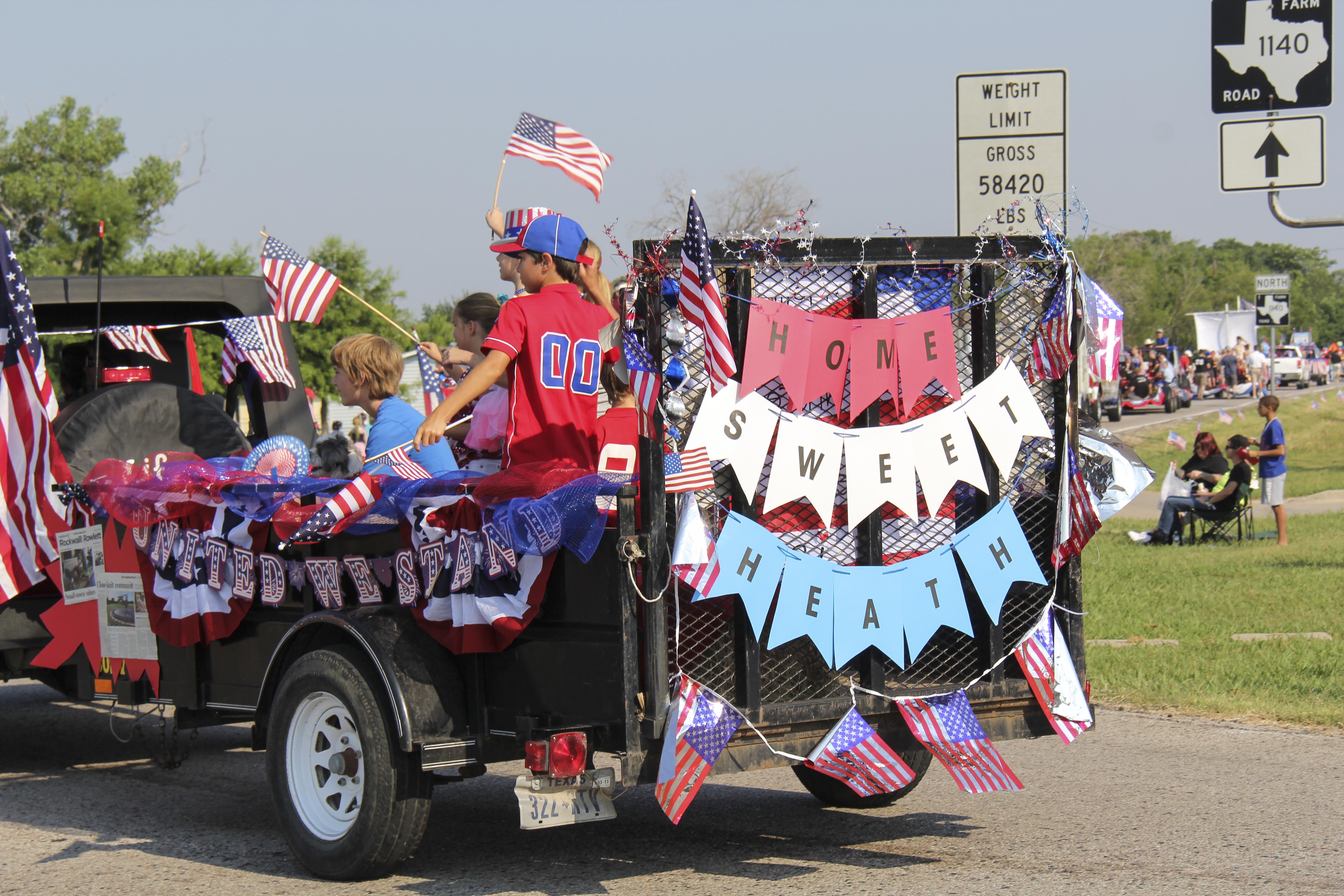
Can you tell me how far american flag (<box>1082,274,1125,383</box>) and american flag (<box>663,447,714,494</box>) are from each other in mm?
1647

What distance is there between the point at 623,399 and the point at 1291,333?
262ft

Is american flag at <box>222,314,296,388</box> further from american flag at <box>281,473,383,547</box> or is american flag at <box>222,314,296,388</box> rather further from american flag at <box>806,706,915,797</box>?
american flag at <box>806,706,915,797</box>

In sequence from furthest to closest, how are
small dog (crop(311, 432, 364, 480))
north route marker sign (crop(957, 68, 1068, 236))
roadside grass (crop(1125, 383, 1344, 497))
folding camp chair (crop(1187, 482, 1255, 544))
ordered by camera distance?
roadside grass (crop(1125, 383, 1344, 497))
folding camp chair (crop(1187, 482, 1255, 544))
north route marker sign (crop(957, 68, 1068, 236))
small dog (crop(311, 432, 364, 480))

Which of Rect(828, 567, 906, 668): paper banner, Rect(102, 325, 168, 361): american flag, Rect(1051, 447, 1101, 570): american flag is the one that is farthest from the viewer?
Rect(102, 325, 168, 361): american flag

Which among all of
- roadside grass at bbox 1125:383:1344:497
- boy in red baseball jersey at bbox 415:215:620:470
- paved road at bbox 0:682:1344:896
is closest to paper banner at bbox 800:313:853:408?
boy in red baseball jersey at bbox 415:215:620:470

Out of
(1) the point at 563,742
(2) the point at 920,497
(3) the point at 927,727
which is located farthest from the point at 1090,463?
(1) the point at 563,742

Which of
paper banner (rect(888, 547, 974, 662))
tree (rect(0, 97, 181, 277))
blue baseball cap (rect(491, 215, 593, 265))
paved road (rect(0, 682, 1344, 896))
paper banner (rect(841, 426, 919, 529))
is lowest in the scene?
paved road (rect(0, 682, 1344, 896))

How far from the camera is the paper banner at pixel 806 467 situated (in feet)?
15.9

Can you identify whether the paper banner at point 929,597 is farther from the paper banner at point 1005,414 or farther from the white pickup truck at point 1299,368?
the white pickup truck at point 1299,368

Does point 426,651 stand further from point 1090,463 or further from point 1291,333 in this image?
point 1291,333

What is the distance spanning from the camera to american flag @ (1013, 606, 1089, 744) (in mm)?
5332

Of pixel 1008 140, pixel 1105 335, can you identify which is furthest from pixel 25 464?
pixel 1008 140

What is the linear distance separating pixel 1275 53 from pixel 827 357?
6667 mm

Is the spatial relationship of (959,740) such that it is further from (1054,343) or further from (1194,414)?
(1194,414)
